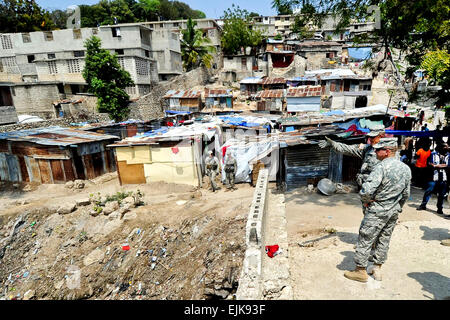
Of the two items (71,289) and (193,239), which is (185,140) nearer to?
(193,239)

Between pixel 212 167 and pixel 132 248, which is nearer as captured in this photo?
pixel 132 248

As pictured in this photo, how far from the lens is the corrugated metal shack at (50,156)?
14172mm

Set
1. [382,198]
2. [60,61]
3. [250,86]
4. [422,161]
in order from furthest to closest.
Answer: [250,86], [60,61], [422,161], [382,198]

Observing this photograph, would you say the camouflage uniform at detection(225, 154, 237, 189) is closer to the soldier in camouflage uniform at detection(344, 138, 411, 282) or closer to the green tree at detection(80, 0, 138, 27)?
Result: the soldier in camouflage uniform at detection(344, 138, 411, 282)

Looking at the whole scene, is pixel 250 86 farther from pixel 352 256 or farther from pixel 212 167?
pixel 352 256

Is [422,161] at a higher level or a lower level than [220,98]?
lower

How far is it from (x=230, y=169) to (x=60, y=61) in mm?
25610

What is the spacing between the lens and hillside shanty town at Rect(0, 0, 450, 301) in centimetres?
400

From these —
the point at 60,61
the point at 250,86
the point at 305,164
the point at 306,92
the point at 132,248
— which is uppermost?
the point at 60,61

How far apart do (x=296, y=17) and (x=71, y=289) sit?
1269 cm

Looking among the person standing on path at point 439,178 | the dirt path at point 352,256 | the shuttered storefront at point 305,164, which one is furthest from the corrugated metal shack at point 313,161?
the person standing on path at point 439,178

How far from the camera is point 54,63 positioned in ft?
90.2

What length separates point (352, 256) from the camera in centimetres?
457

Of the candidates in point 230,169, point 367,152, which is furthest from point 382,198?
point 230,169
